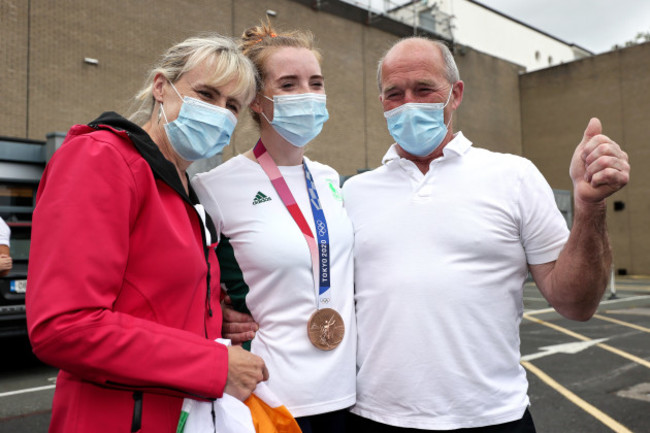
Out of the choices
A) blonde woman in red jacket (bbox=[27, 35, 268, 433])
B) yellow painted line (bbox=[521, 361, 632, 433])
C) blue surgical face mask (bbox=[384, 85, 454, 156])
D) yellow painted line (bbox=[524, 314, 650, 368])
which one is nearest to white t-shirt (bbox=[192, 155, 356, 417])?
blonde woman in red jacket (bbox=[27, 35, 268, 433])

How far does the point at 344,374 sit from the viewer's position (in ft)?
6.89

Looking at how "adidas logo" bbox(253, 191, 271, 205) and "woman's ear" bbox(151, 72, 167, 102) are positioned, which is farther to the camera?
"adidas logo" bbox(253, 191, 271, 205)

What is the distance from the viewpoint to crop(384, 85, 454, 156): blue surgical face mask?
2.38 m

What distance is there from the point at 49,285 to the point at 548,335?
959 centimetres

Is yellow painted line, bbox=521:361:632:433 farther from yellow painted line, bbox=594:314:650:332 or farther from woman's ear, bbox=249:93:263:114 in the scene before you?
yellow painted line, bbox=594:314:650:332

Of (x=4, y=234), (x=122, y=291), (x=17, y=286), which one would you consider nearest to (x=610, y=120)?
(x=17, y=286)

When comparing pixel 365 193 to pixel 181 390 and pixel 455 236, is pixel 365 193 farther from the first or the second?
pixel 181 390

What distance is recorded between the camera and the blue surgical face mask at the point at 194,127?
200 centimetres

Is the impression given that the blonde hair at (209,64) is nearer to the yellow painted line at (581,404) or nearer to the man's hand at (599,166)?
the man's hand at (599,166)

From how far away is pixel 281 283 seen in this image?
6.79 feet

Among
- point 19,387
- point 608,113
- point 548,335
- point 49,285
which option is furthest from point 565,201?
point 49,285

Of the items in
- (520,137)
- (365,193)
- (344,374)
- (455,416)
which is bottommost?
(455,416)

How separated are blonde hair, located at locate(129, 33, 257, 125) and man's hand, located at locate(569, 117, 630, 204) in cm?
114

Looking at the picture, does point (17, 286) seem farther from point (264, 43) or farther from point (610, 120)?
point (610, 120)
